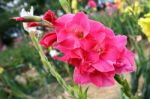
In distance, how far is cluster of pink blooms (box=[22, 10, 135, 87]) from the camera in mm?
944

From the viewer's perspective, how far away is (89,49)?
3.15ft

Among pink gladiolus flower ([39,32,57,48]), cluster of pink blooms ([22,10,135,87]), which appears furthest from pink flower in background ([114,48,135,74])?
pink gladiolus flower ([39,32,57,48])

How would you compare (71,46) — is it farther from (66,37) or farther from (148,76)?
(148,76)

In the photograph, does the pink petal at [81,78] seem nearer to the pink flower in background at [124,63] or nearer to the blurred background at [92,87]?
the pink flower in background at [124,63]

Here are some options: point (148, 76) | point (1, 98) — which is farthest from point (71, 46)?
point (1, 98)

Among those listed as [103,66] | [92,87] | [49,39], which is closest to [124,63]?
[103,66]

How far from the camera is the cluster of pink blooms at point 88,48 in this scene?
0.94 metres

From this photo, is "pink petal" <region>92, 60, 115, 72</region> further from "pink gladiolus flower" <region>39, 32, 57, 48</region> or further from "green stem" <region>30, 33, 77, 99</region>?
"green stem" <region>30, 33, 77, 99</region>

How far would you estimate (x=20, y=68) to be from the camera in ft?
25.9

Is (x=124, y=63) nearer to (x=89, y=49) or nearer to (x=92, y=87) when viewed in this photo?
(x=89, y=49)

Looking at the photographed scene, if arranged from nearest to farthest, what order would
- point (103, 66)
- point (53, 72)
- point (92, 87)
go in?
point (103, 66)
point (53, 72)
point (92, 87)

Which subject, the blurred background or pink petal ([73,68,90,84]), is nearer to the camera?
pink petal ([73,68,90,84])

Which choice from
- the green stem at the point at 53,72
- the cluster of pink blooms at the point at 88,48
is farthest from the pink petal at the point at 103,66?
the green stem at the point at 53,72

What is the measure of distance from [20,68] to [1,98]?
311 cm
